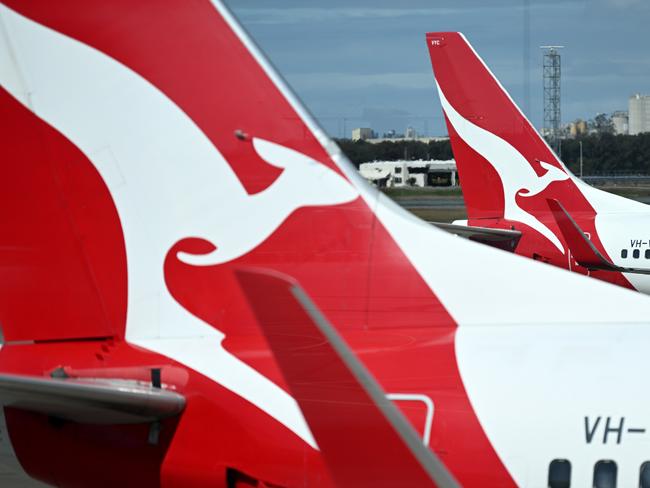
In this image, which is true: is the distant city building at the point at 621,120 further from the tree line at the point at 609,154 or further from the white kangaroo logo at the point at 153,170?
the white kangaroo logo at the point at 153,170

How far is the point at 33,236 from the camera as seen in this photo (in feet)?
18.8

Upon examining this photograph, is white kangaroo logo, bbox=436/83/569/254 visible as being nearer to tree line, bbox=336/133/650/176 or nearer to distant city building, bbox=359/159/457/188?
distant city building, bbox=359/159/457/188

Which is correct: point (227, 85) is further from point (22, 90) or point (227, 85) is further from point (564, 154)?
point (564, 154)

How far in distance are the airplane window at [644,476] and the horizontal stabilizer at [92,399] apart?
2.35 metres

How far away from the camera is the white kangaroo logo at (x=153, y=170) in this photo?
5586mm

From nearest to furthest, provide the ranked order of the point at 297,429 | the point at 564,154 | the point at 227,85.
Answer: the point at 297,429
the point at 227,85
the point at 564,154

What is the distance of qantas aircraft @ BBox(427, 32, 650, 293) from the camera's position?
21312mm

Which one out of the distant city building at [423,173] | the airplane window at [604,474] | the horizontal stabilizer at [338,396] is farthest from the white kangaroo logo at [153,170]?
the distant city building at [423,173]

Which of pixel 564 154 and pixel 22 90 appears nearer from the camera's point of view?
pixel 22 90

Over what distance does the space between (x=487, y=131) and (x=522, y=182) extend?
137cm

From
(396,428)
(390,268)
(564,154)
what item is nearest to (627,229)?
(390,268)

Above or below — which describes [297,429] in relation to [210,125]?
below

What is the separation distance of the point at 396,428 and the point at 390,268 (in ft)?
6.31

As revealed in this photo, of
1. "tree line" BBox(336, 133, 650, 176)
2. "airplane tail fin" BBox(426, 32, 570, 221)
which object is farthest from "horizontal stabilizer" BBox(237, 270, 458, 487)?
"tree line" BBox(336, 133, 650, 176)
